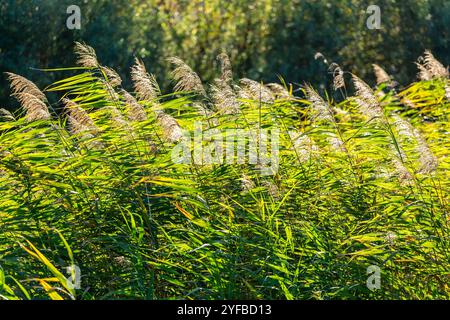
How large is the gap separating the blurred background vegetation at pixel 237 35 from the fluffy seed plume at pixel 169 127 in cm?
764

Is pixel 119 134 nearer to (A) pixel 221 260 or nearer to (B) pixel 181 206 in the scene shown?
(B) pixel 181 206

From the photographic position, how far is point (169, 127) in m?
4.81

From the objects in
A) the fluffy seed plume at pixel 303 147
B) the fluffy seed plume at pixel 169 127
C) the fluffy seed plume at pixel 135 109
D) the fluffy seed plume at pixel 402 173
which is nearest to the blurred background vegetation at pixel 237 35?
the fluffy seed plume at pixel 303 147

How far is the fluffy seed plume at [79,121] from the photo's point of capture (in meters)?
5.01

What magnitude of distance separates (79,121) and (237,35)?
8.42m

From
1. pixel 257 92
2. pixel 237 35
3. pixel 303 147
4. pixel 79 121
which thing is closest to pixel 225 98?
pixel 257 92

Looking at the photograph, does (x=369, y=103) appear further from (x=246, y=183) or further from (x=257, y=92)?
(x=246, y=183)

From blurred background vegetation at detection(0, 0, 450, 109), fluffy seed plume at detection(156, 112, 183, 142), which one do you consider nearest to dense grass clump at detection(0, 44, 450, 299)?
fluffy seed plume at detection(156, 112, 183, 142)

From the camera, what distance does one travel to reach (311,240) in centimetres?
478

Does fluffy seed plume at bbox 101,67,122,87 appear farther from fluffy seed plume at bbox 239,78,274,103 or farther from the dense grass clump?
fluffy seed plume at bbox 239,78,274,103

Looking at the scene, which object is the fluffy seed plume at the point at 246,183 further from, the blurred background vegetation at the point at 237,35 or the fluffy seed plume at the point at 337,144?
the blurred background vegetation at the point at 237,35

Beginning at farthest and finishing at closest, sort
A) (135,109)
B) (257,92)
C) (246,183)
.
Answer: (257,92) < (135,109) < (246,183)

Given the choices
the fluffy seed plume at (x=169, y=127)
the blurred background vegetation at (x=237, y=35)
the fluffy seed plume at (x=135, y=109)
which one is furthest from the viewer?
the blurred background vegetation at (x=237, y=35)

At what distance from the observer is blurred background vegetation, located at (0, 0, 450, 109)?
12.6 metres
